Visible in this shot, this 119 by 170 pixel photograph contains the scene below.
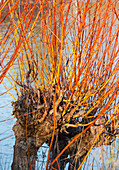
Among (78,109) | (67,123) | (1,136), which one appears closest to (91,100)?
(78,109)

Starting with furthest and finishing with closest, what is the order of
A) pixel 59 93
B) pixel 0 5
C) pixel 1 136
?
pixel 1 136 → pixel 59 93 → pixel 0 5

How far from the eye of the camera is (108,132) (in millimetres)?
2078

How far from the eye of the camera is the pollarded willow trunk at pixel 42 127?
79.1 inches

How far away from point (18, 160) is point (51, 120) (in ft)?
1.91

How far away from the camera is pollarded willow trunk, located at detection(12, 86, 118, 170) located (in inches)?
79.1

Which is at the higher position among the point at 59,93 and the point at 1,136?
the point at 1,136

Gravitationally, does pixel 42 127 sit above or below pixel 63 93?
below

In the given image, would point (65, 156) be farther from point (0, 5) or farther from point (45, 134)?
point (0, 5)

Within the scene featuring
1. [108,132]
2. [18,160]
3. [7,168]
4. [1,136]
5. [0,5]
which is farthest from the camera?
[1,136]

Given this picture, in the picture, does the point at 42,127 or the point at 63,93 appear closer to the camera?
the point at 63,93

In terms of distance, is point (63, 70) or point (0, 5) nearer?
point (0, 5)

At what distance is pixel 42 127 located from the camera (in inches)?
82.5

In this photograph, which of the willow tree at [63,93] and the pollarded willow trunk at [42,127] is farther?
the pollarded willow trunk at [42,127]

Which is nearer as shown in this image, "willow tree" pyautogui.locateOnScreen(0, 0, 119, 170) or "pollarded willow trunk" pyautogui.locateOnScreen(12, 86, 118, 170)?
"willow tree" pyautogui.locateOnScreen(0, 0, 119, 170)
